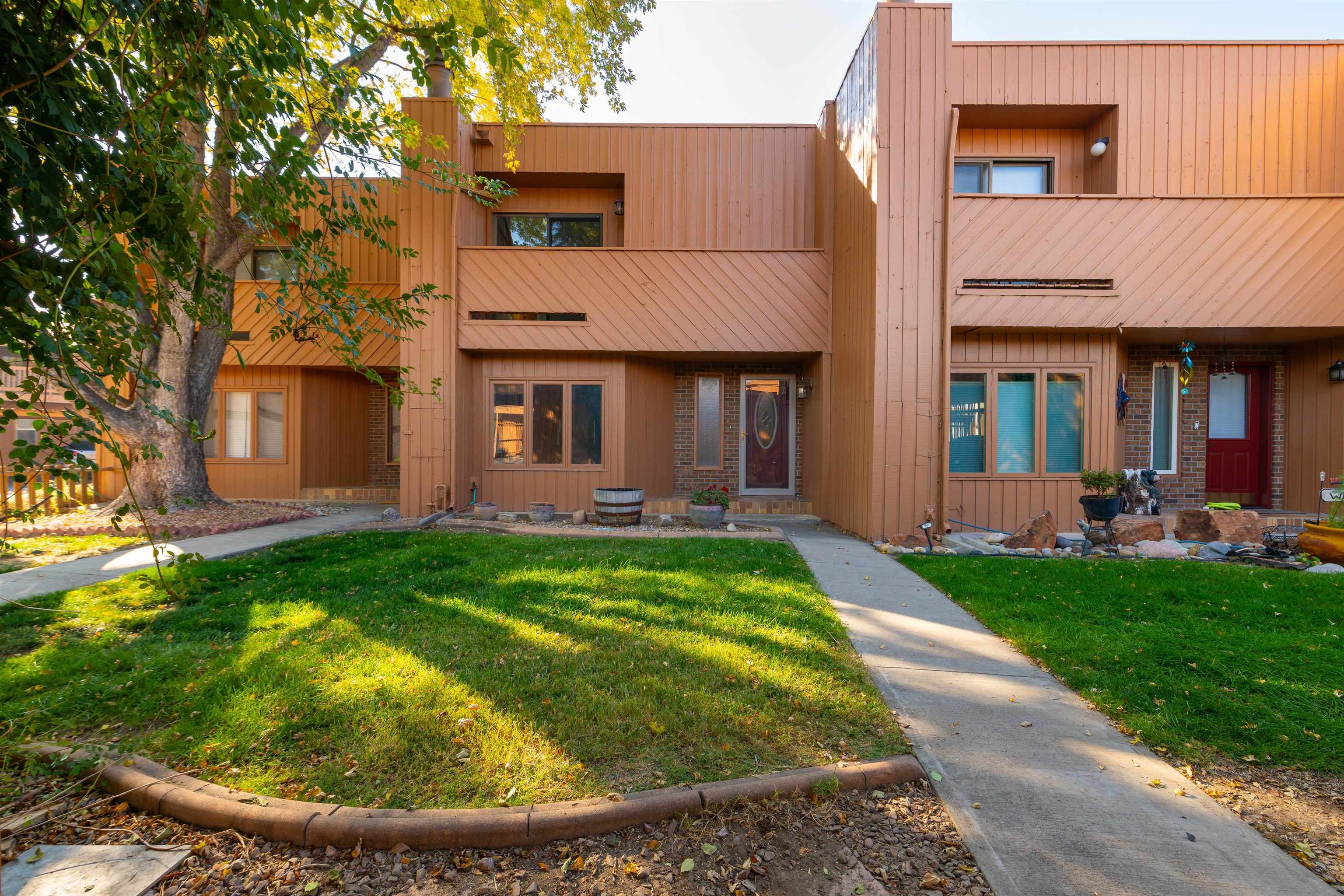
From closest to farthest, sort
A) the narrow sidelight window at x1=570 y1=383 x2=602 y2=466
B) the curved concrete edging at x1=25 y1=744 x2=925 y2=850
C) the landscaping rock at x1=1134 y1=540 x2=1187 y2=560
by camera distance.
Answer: the curved concrete edging at x1=25 y1=744 x2=925 y2=850
the landscaping rock at x1=1134 y1=540 x2=1187 y2=560
the narrow sidelight window at x1=570 y1=383 x2=602 y2=466

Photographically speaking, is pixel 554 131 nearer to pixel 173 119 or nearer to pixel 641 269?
pixel 641 269

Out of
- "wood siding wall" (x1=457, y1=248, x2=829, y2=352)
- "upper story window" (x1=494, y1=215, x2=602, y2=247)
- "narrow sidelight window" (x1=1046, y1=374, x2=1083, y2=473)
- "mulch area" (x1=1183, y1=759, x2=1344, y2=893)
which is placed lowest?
"mulch area" (x1=1183, y1=759, x2=1344, y2=893)

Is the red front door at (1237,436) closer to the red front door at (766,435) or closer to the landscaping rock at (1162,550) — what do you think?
the landscaping rock at (1162,550)

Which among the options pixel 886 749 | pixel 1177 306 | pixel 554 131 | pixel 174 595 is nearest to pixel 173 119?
pixel 174 595

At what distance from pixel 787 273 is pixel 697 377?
8.44 ft

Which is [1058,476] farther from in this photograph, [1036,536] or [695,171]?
[695,171]

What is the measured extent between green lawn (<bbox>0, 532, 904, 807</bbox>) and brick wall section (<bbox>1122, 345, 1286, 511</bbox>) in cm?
755

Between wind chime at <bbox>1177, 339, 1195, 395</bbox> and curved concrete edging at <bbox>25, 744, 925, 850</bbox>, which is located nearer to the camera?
curved concrete edging at <bbox>25, 744, 925, 850</bbox>

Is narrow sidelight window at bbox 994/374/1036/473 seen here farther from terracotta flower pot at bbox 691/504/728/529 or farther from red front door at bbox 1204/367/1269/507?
terracotta flower pot at bbox 691/504/728/529

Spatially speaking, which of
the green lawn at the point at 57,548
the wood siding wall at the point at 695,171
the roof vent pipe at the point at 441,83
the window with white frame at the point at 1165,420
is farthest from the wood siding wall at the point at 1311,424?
the green lawn at the point at 57,548

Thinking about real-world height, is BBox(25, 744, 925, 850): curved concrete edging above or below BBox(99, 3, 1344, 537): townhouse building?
below

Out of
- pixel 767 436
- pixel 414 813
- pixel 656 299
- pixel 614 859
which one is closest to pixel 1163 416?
pixel 767 436

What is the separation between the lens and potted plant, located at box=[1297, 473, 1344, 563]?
219 inches

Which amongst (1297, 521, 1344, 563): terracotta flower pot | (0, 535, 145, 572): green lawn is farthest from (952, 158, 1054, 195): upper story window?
(0, 535, 145, 572): green lawn
